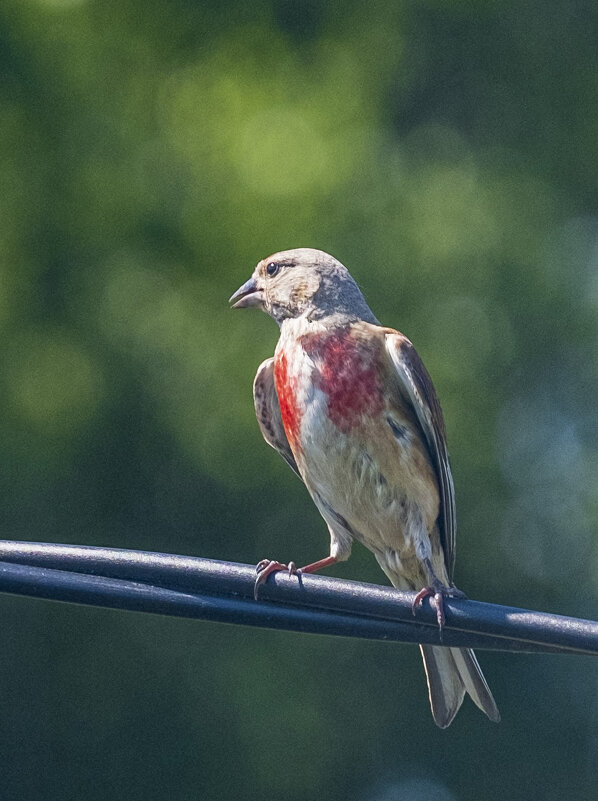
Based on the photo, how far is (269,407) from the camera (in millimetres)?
5535

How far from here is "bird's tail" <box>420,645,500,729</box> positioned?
4613 millimetres

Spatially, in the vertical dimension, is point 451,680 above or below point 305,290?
below

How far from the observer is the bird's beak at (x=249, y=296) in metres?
5.69

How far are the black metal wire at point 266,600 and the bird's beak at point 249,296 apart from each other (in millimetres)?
2550

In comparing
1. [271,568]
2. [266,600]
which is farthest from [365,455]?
[266,600]

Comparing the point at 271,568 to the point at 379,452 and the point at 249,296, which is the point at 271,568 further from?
the point at 249,296

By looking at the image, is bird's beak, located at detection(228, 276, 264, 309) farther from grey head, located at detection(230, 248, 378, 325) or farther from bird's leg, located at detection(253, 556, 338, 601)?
bird's leg, located at detection(253, 556, 338, 601)

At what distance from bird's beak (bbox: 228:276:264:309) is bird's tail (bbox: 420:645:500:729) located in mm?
1752

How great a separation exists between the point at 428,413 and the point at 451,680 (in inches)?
37.7

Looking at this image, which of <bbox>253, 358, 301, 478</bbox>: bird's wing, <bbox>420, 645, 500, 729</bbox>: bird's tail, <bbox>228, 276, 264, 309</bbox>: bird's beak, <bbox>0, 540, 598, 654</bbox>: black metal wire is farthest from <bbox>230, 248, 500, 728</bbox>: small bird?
<bbox>0, 540, 598, 654</bbox>: black metal wire

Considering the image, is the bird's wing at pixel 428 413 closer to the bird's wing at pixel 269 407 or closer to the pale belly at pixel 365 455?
the pale belly at pixel 365 455

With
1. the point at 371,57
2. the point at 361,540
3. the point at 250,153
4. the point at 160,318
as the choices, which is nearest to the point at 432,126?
the point at 371,57

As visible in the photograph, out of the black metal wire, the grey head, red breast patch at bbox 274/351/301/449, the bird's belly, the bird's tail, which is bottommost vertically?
the black metal wire

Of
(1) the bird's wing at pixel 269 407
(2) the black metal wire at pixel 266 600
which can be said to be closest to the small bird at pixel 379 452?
(1) the bird's wing at pixel 269 407
